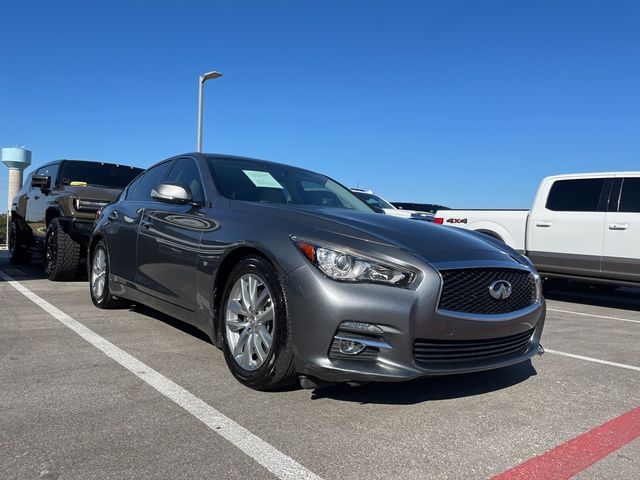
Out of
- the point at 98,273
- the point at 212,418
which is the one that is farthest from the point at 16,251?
the point at 212,418

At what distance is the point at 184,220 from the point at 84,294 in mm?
3375

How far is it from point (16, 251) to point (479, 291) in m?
9.70

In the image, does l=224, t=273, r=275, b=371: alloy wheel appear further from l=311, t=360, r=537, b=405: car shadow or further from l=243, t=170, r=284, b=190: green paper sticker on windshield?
l=243, t=170, r=284, b=190: green paper sticker on windshield

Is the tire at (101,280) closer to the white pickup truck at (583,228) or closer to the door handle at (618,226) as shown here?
the white pickup truck at (583,228)

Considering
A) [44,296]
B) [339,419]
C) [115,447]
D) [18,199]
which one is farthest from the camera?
[18,199]

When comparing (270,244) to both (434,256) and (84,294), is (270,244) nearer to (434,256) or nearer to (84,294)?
(434,256)

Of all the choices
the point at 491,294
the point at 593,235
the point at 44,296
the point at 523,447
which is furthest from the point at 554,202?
the point at 44,296

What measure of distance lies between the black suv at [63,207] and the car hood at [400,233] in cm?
457

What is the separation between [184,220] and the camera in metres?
4.26

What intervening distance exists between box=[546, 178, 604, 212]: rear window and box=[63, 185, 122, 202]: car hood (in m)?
6.65

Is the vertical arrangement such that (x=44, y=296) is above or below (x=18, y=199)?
below

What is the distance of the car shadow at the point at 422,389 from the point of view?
3.33 metres

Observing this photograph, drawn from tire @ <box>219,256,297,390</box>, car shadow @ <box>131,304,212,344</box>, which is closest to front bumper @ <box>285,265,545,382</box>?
Answer: tire @ <box>219,256,297,390</box>

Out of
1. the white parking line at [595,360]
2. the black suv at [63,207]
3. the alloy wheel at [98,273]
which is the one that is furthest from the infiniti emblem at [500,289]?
the black suv at [63,207]
